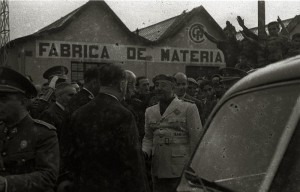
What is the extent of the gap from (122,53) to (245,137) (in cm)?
2617

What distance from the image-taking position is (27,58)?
2530 centimetres

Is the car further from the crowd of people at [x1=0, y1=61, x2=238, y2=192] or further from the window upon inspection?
the window

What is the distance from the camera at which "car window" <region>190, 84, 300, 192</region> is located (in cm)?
211

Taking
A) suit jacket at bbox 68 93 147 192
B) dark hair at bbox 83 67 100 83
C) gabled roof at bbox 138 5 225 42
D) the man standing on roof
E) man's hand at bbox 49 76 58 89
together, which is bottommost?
suit jacket at bbox 68 93 147 192

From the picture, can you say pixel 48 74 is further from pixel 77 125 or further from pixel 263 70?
pixel 263 70

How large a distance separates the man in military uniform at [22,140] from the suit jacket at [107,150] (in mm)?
1057

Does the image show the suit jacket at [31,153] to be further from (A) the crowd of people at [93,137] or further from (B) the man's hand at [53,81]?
(B) the man's hand at [53,81]

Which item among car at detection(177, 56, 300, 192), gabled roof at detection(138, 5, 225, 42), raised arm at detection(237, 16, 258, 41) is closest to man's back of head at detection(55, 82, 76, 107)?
car at detection(177, 56, 300, 192)

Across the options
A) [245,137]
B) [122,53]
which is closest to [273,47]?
[245,137]

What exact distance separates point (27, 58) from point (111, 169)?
21.6m

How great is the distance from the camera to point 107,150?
446 centimetres

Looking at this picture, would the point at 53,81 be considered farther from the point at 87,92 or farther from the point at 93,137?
the point at 93,137

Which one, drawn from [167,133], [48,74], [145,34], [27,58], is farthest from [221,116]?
[145,34]

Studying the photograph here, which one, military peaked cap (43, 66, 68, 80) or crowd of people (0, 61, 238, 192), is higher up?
military peaked cap (43, 66, 68, 80)
